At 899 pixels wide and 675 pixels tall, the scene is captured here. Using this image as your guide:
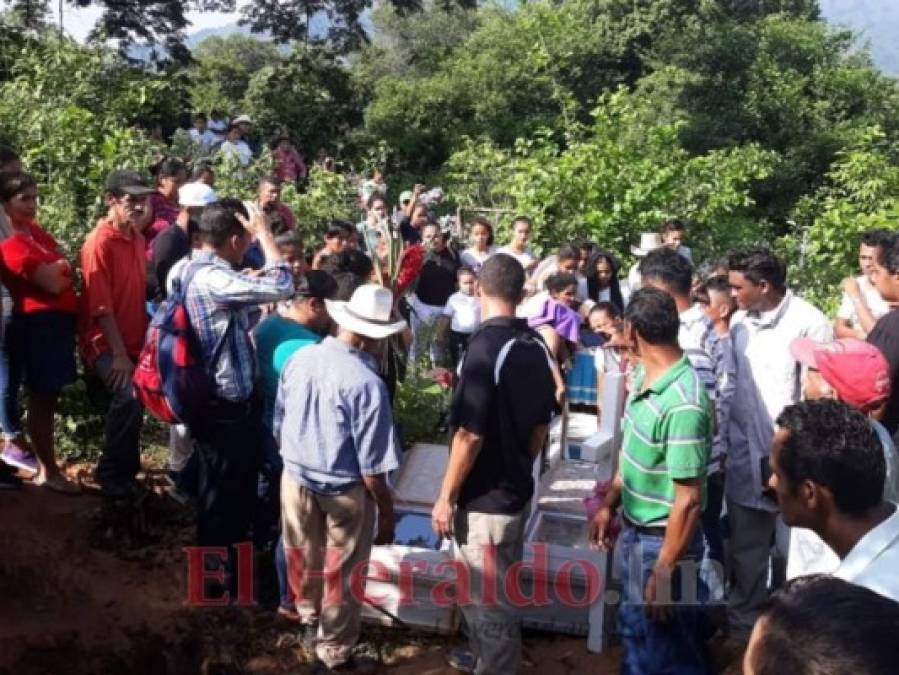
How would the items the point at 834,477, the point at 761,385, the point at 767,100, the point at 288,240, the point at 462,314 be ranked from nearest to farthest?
the point at 834,477, the point at 761,385, the point at 288,240, the point at 462,314, the point at 767,100

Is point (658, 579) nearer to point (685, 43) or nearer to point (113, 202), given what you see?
point (113, 202)

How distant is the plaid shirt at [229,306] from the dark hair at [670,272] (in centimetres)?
164

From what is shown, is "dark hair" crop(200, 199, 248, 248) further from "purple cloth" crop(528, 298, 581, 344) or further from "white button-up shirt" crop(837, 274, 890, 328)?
"white button-up shirt" crop(837, 274, 890, 328)

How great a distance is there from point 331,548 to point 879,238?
10.9ft

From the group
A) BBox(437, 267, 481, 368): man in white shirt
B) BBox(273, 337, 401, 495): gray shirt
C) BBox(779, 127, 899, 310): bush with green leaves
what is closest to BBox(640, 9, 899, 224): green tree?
BBox(779, 127, 899, 310): bush with green leaves

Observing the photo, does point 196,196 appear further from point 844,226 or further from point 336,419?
point 844,226

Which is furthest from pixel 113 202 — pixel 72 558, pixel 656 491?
pixel 656 491

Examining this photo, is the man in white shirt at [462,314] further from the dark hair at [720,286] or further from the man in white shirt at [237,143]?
the man in white shirt at [237,143]

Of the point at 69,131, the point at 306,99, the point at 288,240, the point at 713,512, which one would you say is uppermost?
the point at 306,99

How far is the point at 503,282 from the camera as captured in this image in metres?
3.46

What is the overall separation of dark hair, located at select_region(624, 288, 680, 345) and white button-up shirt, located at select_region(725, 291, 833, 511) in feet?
3.70

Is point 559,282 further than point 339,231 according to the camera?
Yes

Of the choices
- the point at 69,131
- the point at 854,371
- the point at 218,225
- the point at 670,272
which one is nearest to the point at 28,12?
the point at 69,131

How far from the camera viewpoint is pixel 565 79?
2383 centimetres
